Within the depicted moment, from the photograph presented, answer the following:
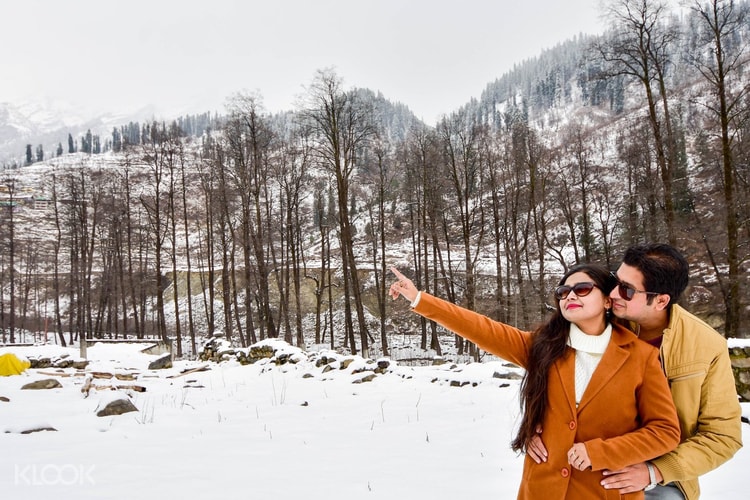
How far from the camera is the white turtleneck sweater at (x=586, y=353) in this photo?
1.81m

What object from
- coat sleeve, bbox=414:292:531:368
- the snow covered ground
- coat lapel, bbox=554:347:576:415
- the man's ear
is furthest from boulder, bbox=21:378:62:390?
the man's ear

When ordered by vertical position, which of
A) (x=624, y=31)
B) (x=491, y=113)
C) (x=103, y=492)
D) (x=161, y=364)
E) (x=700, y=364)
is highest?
(x=491, y=113)

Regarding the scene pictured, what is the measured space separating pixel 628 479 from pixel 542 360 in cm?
54

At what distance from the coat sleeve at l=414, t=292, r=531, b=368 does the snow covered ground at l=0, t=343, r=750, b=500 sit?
81 cm

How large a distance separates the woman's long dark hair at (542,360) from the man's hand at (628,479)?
326 millimetres

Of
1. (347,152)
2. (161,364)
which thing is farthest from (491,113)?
(161,364)

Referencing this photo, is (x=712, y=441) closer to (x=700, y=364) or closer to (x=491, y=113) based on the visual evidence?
(x=700, y=364)

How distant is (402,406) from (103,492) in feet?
15.1

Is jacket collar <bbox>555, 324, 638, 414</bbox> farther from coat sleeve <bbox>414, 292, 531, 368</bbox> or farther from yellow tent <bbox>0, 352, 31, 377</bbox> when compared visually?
yellow tent <bbox>0, 352, 31, 377</bbox>

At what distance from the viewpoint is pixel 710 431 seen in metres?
1.69

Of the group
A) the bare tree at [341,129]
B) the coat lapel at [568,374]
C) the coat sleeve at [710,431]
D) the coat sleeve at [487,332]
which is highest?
the bare tree at [341,129]

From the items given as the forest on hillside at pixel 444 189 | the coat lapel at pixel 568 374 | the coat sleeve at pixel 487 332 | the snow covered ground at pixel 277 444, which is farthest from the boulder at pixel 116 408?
the forest on hillside at pixel 444 189

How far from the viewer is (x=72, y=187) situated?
23750mm

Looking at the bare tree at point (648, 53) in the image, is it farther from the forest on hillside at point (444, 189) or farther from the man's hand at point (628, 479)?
the man's hand at point (628, 479)
